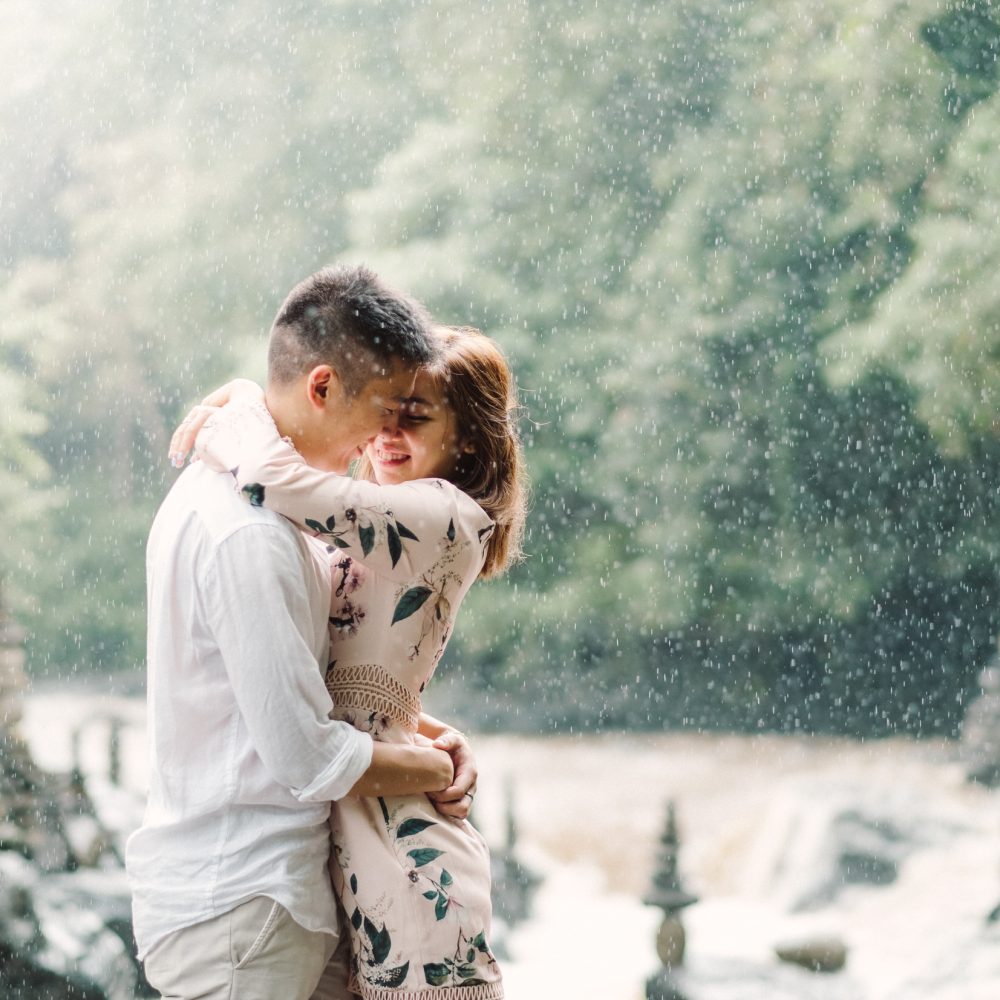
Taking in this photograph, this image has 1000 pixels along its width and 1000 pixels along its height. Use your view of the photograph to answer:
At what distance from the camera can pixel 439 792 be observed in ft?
4.13

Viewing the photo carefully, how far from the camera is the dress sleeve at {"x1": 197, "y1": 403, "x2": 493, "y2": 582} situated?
1125mm

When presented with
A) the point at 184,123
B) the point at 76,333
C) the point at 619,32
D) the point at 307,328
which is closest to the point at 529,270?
the point at 619,32

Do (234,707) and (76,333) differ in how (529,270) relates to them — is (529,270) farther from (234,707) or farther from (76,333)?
(234,707)

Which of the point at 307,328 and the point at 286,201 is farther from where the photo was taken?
the point at 286,201

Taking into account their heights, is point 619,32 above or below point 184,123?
above

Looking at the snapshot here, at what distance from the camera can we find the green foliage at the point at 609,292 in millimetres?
3082

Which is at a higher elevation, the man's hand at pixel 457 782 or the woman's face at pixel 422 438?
the woman's face at pixel 422 438

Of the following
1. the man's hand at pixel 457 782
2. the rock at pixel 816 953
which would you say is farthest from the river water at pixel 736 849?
the man's hand at pixel 457 782

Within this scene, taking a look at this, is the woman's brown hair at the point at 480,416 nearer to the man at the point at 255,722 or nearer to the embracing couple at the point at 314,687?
the embracing couple at the point at 314,687

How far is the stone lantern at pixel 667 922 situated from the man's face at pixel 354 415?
199 cm

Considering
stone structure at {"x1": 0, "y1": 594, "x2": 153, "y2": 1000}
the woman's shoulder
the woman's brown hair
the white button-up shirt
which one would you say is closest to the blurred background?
stone structure at {"x1": 0, "y1": 594, "x2": 153, "y2": 1000}

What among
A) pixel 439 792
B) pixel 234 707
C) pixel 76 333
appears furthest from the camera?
pixel 76 333

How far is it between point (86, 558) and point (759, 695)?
1693 millimetres

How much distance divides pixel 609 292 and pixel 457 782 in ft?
6.84
